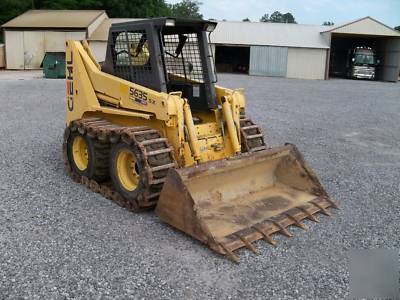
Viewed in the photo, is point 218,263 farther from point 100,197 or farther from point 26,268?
point 100,197

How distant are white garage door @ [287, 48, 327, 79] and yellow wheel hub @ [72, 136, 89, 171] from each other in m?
26.3

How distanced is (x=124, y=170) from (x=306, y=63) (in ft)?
89.3

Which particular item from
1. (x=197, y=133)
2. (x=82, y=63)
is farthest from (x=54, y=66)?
(x=197, y=133)

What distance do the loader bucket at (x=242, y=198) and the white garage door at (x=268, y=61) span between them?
26299 mm

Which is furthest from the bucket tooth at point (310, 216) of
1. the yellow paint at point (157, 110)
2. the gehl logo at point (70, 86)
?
the gehl logo at point (70, 86)

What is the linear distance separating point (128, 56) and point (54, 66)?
20005mm

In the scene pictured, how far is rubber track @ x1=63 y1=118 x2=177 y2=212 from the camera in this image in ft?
17.5

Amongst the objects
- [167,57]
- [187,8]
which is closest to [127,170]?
[167,57]

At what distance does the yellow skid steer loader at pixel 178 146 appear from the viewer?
16.6 feet

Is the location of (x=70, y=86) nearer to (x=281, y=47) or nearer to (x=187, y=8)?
(x=281, y=47)

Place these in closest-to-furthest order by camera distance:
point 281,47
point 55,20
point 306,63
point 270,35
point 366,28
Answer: point 366,28 → point 306,63 → point 281,47 → point 55,20 → point 270,35

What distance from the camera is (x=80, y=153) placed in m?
6.87

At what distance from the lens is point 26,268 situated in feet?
13.7

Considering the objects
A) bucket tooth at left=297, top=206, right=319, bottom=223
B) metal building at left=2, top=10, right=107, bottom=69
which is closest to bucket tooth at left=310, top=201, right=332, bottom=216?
bucket tooth at left=297, top=206, right=319, bottom=223
